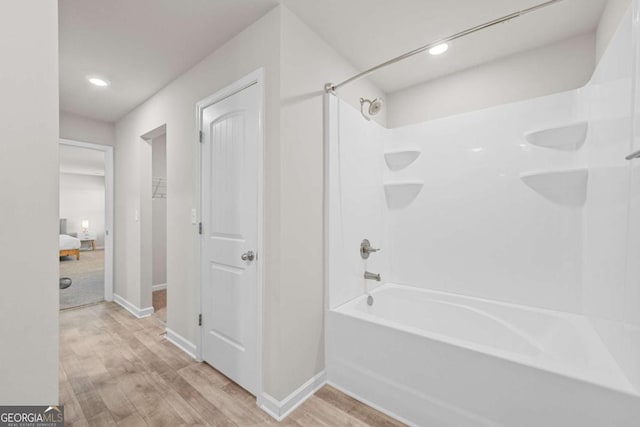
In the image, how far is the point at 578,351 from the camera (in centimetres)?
146

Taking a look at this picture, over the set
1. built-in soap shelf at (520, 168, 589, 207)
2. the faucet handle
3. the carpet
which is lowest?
the carpet

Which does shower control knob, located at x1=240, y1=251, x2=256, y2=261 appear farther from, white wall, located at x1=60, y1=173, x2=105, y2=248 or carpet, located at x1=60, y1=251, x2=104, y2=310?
white wall, located at x1=60, y1=173, x2=105, y2=248

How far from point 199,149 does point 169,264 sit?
46.3 inches

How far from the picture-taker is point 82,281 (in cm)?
464

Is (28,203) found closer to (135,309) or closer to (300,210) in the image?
(300,210)

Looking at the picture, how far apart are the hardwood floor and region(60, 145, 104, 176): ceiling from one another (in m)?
4.00

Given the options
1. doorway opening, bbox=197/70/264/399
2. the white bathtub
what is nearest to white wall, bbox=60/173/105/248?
doorway opening, bbox=197/70/264/399

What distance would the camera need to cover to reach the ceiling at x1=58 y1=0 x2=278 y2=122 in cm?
162

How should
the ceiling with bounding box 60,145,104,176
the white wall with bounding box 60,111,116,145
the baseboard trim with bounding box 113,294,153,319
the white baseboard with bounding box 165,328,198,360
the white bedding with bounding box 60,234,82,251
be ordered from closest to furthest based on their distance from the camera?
1. the white baseboard with bounding box 165,328,198,360
2. the baseboard trim with bounding box 113,294,153,319
3. the white wall with bounding box 60,111,116,145
4. the ceiling with bounding box 60,145,104,176
5. the white bedding with bounding box 60,234,82,251

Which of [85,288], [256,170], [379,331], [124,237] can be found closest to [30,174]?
[256,170]

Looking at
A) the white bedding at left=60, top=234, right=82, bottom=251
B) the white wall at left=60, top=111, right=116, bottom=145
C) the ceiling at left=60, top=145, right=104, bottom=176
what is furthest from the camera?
the white bedding at left=60, top=234, right=82, bottom=251

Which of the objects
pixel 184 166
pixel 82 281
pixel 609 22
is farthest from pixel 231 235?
pixel 82 281

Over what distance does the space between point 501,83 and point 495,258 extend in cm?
143

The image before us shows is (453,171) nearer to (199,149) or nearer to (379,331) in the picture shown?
(379,331)
